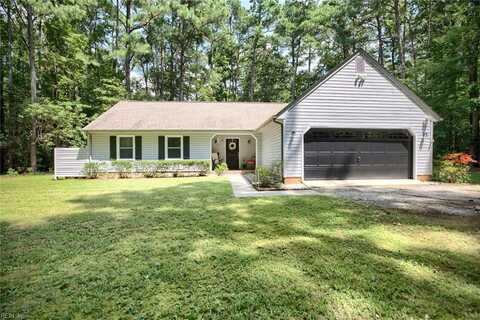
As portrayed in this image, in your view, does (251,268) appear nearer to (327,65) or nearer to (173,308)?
(173,308)

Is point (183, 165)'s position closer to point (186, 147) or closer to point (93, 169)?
point (186, 147)

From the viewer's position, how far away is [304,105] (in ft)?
33.3

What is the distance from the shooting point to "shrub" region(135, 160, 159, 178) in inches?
538

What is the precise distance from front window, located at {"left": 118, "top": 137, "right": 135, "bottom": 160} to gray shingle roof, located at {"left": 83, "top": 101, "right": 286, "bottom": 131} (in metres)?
0.73

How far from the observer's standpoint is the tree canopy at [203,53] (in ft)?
51.9

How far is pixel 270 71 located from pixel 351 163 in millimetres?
21910

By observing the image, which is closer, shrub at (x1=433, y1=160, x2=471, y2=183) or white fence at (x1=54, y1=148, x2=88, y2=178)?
shrub at (x1=433, y1=160, x2=471, y2=183)

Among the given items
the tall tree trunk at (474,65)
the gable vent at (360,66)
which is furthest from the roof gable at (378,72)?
the tall tree trunk at (474,65)

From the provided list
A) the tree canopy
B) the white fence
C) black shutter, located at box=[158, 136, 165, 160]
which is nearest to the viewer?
the white fence

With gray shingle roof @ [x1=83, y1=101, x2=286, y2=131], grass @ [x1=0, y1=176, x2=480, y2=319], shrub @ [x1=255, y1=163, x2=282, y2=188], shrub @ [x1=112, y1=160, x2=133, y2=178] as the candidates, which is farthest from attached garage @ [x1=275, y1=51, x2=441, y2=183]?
shrub @ [x1=112, y1=160, x2=133, y2=178]

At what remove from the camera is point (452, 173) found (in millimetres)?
10266

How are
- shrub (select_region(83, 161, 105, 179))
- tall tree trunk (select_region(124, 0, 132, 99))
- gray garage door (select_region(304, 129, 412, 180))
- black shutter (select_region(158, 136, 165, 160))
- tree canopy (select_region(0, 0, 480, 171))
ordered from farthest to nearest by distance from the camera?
tall tree trunk (select_region(124, 0, 132, 99)) → tree canopy (select_region(0, 0, 480, 171)) → black shutter (select_region(158, 136, 165, 160)) → shrub (select_region(83, 161, 105, 179)) → gray garage door (select_region(304, 129, 412, 180))

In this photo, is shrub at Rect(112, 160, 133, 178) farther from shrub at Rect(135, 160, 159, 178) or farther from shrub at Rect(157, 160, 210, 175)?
shrub at Rect(157, 160, 210, 175)

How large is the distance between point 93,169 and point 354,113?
514 inches
